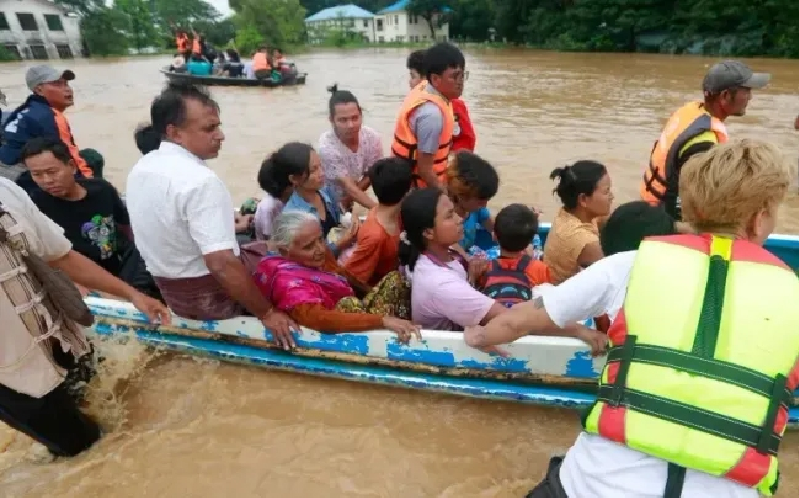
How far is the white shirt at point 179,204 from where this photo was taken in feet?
7.20

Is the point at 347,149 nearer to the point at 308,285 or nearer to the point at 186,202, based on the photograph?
the point at 308,285

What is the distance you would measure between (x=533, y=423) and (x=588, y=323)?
1.73 feet

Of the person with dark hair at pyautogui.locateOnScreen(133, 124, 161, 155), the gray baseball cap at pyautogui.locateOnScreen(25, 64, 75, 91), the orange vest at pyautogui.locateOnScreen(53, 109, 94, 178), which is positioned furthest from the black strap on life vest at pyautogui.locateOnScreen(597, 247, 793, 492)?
the gray baseball cap at pyautogui.locateOnScreen(25, 64, 75, 91)

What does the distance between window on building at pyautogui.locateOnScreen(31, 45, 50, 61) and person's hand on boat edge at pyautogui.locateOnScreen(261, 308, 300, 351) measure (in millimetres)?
44473

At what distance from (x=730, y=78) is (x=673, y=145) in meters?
0.40

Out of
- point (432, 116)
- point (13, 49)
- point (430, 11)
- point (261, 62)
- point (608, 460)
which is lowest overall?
point (13, 49)

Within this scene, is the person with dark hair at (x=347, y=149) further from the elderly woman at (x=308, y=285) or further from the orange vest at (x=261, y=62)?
the orange vest at (x=261, y=62)

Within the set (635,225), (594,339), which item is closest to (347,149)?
(594,339)

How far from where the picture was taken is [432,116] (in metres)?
3.19

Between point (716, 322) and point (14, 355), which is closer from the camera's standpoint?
point (716, 322)

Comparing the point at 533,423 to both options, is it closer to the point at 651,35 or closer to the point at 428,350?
the point at 428,350

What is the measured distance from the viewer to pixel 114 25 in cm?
4162

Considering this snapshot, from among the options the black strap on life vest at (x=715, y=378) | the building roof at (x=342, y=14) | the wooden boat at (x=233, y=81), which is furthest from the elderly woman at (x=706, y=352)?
the building roof at (x=342, y=14)

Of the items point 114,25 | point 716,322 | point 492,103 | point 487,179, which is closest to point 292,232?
point 487,179
